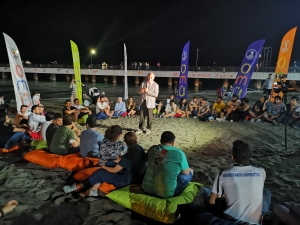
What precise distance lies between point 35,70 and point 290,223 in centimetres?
4255

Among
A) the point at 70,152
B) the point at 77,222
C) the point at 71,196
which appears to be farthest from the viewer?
the point at 70,152

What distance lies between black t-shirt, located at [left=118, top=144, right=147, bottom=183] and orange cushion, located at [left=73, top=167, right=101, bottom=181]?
2.31 feet

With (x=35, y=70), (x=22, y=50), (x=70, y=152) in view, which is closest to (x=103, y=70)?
(x=35, y=70)

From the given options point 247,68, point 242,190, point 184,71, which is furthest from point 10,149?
point 247,68

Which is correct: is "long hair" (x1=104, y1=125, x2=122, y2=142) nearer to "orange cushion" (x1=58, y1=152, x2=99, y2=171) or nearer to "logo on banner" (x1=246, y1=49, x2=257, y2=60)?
"orange cushion" (x1=58, y1=152, x2=99, y2=171)

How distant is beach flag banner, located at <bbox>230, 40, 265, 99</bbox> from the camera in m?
9.68

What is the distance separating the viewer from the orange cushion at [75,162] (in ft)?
13.6

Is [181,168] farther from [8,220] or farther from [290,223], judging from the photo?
[8,220]

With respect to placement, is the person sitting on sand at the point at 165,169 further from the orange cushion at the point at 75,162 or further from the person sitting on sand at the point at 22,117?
the person sitting on sand at the point at 22,117

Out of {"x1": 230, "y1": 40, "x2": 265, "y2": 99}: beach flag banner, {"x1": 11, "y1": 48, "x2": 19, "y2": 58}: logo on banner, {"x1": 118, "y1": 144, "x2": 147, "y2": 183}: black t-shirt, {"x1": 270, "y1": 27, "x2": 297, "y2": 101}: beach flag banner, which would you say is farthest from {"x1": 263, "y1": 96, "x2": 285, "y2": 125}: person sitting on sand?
{"x1": 11, "y1": 48, "x2": 19, "y2": 58}: logo on banner

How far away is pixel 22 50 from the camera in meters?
61.8

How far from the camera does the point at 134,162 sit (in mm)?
3328

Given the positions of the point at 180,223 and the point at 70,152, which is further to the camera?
the point at 70,152

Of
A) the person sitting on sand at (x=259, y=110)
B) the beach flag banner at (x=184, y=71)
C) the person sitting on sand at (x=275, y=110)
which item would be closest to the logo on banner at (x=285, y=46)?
the person sitting on sand at (x=259, y=110)
